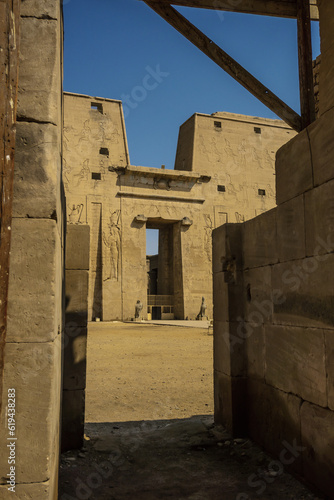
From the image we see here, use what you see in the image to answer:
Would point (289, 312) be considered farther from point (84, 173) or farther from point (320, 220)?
point (84, 173)

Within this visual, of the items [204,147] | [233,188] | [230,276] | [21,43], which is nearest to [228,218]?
[233,188]

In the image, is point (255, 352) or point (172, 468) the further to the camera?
point (255, 352)

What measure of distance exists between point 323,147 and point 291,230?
74 cm

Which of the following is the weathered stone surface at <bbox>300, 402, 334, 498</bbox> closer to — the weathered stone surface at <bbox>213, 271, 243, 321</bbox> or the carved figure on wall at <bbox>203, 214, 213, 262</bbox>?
the weathered stone surface at <bbox>213, 271, 243, 321</bbox>

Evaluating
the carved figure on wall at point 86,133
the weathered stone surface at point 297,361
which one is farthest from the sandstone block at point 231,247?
the carved figure on wall at point 86,133

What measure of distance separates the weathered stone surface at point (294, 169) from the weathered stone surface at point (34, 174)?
199cm

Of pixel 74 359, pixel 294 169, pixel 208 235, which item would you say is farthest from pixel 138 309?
pixel 294 169

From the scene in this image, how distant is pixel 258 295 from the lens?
405 centimetres

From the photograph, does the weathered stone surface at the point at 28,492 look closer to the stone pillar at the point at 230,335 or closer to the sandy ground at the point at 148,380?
the stone pillar at the point at 230,335

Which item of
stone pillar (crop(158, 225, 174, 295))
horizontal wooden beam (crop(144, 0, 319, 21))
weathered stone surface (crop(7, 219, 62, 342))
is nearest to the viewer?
weathered stone surface (crop(7, 219, 62, 342))

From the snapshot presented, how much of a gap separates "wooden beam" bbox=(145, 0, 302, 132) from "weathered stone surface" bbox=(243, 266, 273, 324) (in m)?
2.24

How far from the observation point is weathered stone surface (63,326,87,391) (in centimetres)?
392

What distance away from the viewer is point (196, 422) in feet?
15.9

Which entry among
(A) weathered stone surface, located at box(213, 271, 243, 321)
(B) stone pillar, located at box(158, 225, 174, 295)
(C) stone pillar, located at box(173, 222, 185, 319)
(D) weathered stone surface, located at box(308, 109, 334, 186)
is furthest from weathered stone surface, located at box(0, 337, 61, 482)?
(B) stone pillar, located at box(158, 225, 174, 295)
